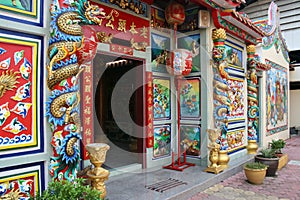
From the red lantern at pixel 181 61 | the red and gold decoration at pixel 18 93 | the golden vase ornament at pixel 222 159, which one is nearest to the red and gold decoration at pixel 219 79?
the golden vase ornament at pixel 222 159

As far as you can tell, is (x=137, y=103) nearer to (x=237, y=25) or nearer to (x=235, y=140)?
(x=235, y=140)

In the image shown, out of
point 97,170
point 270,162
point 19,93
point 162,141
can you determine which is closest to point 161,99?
point 162,141

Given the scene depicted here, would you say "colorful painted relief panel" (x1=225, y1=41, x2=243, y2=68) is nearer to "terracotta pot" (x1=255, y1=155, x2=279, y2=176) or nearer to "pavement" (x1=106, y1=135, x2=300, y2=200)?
"terracotta pot" (x1=255, y1=155, x2=279, y2=176)

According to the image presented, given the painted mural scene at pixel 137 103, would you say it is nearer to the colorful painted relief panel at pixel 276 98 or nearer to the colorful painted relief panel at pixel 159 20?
the colorful painted relief panel at pixel 159 20

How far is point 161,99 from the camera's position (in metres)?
5.22

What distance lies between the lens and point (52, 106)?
2590 millimetres

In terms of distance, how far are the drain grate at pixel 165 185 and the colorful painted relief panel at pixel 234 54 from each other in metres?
2.96

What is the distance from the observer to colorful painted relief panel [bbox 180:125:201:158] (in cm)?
523

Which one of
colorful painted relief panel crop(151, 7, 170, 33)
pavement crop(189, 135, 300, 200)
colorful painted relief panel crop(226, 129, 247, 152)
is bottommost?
pavement crop(189, 135, 300, 200)

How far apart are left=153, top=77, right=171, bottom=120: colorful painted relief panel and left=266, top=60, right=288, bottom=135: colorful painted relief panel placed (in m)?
4.57

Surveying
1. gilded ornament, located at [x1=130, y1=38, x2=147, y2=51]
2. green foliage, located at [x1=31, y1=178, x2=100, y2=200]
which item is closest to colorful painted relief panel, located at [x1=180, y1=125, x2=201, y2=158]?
gilded ornament, located at [x1=130, y1=38, x2=147, y2=51]

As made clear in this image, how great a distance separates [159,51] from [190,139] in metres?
1.93

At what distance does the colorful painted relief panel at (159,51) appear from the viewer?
505cm

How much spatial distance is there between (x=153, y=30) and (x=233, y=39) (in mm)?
2103
